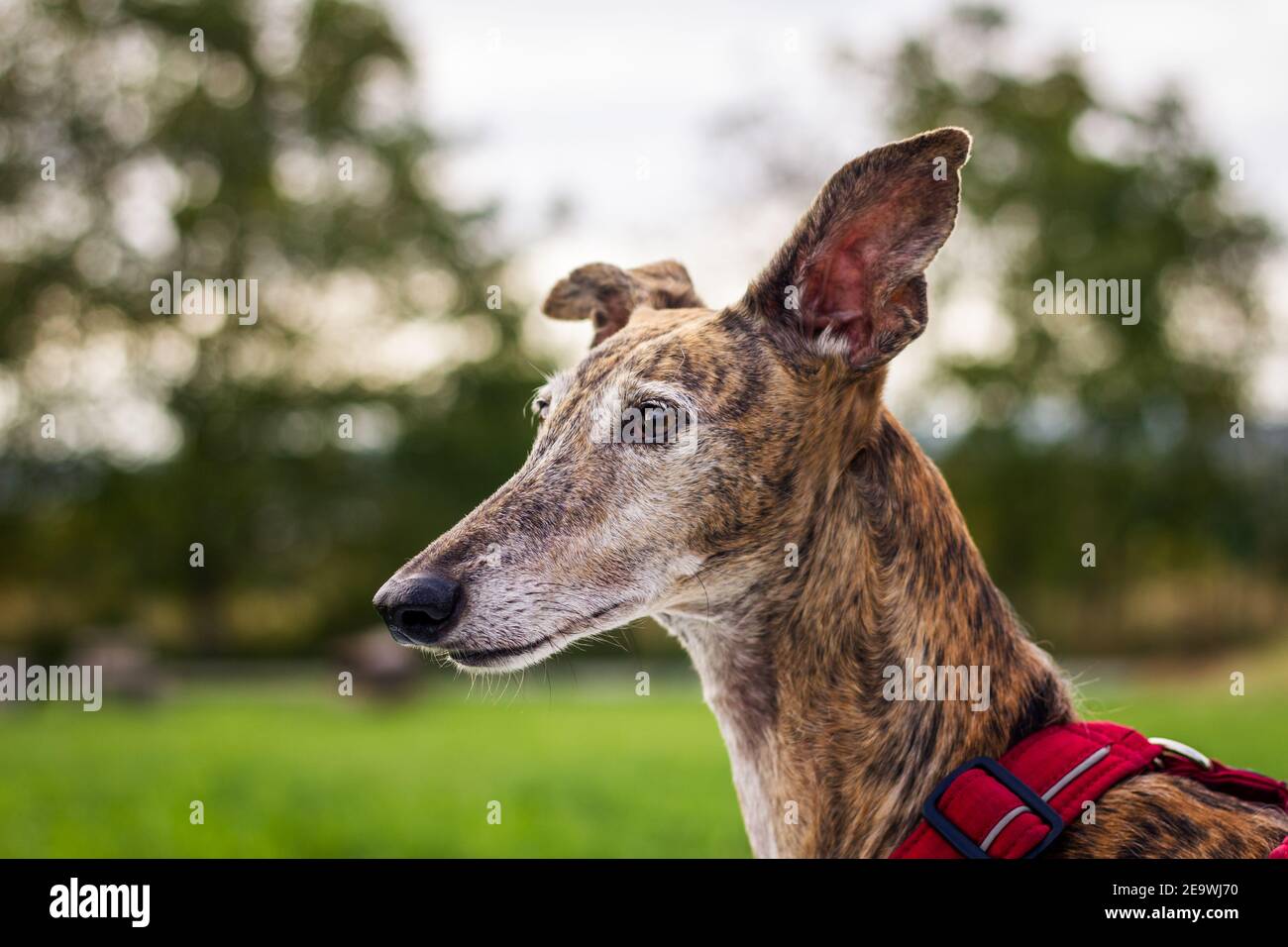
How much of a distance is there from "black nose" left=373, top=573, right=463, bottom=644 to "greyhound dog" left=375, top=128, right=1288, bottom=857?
0.03 metres

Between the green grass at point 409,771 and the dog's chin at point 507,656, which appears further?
the green grass at point 409,771

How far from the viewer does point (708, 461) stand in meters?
2.90

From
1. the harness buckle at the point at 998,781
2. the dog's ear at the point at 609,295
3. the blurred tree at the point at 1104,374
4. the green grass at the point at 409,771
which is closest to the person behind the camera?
the harness buckle at the point at 998,781

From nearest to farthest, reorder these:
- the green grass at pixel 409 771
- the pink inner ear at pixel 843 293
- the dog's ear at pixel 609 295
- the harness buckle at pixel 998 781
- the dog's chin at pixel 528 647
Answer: the harness buckle at pixel 998 781 < the dog's chin at pixel 528 647 < the pink inner ear at pixel 843 293 < the dog's ear at pixel 609 295 < the green grass at pixel 409 771

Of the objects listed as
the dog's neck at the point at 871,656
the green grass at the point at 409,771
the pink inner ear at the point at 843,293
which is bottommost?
the green grass at the point at 409,771

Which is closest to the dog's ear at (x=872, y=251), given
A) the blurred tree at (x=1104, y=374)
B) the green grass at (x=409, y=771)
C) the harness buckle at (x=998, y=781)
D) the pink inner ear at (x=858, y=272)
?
the pink inner ear at (x=858, y=272)

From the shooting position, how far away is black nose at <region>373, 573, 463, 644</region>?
2674 mm

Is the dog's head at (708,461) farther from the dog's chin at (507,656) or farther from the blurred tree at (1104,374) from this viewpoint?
the blurred tree at (1104,374)

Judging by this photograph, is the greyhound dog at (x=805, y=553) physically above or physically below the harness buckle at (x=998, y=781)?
above

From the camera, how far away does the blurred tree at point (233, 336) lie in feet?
78.8

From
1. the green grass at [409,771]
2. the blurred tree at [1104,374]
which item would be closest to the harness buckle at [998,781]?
the green grass at [409,771]

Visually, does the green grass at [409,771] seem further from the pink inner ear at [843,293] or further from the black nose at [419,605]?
the pink inner ear at [843,293]

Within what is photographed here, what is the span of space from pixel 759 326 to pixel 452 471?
23.5 metres

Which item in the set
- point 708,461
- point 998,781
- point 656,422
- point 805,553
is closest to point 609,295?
point 656,422
